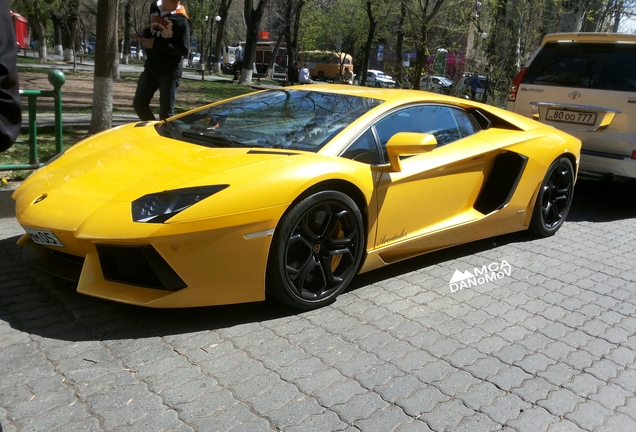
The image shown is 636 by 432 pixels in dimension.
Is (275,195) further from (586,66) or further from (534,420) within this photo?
(586,66)

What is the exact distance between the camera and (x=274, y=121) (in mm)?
3945

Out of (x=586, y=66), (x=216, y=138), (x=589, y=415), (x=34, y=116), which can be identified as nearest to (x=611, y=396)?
(x=589, y=415)

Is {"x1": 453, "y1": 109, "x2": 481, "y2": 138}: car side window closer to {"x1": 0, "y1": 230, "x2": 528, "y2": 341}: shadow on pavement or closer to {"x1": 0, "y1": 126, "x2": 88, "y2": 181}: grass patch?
{"x1": 0, "y1": 230, "x2": 528, "y2": 341}: shadow on pavement

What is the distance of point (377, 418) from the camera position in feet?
8.13

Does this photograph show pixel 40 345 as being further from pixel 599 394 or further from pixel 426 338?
pixel 599 394

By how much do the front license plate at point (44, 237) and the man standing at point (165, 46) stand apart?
145 inches

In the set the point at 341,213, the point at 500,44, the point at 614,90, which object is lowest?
the point at 341,213

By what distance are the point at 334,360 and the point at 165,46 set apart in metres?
4.80

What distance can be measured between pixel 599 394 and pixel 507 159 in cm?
222

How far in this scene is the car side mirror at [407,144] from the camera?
359cm

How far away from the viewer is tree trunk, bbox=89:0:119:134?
7.01 meters

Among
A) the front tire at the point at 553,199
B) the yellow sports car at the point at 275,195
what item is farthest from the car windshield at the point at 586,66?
the yellow sports car at the point at 275,195

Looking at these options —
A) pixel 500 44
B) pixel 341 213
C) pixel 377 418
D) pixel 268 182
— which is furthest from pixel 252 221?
pixel 500 44

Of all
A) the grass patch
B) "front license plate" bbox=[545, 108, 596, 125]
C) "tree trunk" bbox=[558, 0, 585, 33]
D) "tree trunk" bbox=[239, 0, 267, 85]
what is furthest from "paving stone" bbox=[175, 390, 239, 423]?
"tree trunk" bbox=[239, 0, 267, 85]
